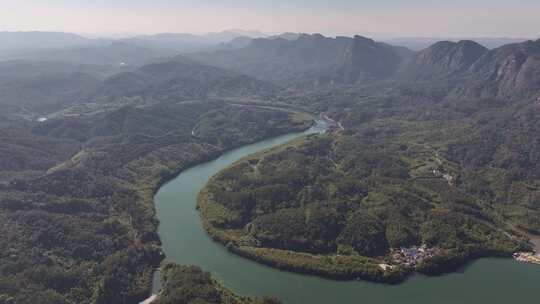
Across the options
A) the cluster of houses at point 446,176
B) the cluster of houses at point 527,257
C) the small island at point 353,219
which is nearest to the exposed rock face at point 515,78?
the cluster of houses at point 446,176

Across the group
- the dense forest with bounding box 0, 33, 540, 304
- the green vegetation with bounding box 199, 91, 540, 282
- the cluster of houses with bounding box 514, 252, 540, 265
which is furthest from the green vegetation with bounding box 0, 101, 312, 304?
the cluster of houses with bounding box 514, 252, 540, 265

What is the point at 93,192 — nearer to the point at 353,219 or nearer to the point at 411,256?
the point at 353,219

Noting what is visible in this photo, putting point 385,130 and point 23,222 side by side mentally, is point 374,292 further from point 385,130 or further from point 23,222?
point 385,130

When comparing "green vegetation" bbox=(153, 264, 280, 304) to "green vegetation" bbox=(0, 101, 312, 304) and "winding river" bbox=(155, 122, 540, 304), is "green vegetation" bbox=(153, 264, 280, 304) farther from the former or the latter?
"winding river" bbox=(155, 122, 540, 304)

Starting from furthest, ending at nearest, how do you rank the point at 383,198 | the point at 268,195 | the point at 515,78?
the point at 515,78, the point at 268,195, the point at 383,198

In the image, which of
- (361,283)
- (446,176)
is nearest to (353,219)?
(361,283)
